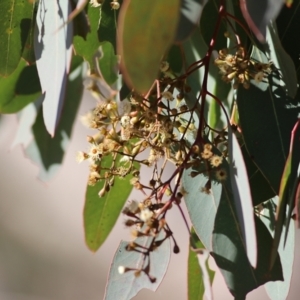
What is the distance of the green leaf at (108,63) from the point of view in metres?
1.05

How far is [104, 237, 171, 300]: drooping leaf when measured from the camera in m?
0.96

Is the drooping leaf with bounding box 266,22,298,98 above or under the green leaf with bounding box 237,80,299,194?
above

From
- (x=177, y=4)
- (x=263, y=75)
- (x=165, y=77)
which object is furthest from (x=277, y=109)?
(x=177, y=4)

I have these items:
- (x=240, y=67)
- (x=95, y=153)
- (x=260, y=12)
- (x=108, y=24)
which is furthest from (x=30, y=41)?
Result: (x=260, y=12)

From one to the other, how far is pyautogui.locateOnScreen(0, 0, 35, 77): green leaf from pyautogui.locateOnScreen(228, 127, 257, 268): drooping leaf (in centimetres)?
38

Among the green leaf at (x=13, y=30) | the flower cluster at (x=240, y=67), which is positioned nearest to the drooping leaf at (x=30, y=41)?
the green leaf at (x=13, y=30)

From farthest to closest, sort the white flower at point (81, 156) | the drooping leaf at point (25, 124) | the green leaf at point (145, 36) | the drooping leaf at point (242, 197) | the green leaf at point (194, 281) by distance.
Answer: the drooping leaf at point (25, 124) → the green leaf at point (194, 281) → the white flower at point (81, 156) → the drooping leaf at point (242, 197) → the green leaf at point (145, 36)

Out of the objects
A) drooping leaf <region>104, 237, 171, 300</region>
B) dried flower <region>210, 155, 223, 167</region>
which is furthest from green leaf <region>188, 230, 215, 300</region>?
dried flower <region>210, 155, 223, 167</region>

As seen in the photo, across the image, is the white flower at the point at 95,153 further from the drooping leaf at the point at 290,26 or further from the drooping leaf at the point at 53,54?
the drooping leaf at the point at 290,26

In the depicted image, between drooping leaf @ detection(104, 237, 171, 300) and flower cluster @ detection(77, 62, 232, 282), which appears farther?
drooping leaf @ detection(104, 237, 171, 300)

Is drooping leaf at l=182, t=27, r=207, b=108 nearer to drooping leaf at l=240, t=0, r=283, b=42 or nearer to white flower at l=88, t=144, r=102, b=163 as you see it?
white flower at l=88, t=144, r=102, b=163

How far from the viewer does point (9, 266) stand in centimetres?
304

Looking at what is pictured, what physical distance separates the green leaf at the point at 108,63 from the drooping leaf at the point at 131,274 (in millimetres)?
286

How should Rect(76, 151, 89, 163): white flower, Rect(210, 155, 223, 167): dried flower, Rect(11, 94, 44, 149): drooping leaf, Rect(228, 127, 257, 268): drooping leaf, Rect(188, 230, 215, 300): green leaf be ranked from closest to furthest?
1. Rect(228, 127, 257, 268): drooping leaf
2. Rect(210, 155, 223, 167): dried flower
3. Rect(76, 151, 89, 163): white flower
4. Rect(188, 230, 215, 300): green leaf
5. Rect(11, 94, 44, 149): drooping leaf
